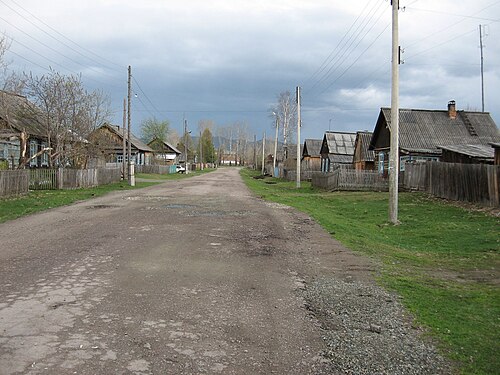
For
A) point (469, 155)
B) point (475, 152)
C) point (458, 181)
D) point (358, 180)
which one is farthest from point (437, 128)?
point (458, 181)

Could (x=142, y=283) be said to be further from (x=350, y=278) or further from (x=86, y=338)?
(x=350, y=278)

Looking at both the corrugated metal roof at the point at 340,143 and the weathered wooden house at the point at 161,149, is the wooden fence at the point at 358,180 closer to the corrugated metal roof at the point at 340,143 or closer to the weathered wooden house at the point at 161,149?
the corrugated metal roof at the point at 340,143

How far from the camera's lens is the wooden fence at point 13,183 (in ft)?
70.4

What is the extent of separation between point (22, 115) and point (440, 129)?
3116 centimetres

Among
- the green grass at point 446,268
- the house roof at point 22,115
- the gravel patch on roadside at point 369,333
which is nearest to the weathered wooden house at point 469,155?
the green grass at point 446,268

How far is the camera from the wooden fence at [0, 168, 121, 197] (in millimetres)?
22202

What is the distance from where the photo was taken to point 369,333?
17.6ft

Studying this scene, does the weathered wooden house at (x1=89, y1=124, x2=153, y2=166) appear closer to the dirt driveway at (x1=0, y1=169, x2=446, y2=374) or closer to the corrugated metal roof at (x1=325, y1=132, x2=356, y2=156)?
the corrugated metal roof at (x1=325, y1=132, x2=356, y2=156)

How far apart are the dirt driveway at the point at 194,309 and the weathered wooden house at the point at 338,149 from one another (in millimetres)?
47355

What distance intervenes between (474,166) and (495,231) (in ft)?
24.8

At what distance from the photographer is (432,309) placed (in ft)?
21.1

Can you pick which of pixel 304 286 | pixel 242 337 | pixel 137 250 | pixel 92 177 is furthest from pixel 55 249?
pixel 92 177

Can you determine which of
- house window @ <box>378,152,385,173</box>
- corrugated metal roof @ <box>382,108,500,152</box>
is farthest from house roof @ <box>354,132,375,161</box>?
corrugated metal roof @ <box>382,108,500,152</box>

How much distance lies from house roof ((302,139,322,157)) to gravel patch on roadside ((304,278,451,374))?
63195 mm
